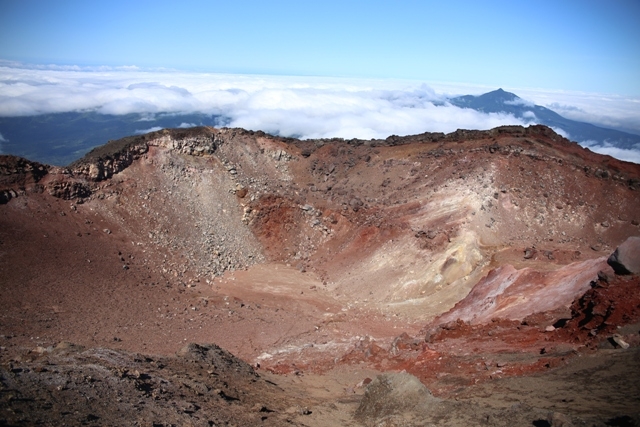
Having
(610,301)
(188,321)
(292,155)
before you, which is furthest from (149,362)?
(292,155)

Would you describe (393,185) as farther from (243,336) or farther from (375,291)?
(243,336)

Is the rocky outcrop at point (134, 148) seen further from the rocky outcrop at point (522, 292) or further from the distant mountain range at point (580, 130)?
the distant mountain range at point (580, 130)

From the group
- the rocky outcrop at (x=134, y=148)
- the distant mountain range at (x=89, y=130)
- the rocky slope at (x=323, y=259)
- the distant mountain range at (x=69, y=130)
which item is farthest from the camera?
the distant mountain range at (x=89, y=130)

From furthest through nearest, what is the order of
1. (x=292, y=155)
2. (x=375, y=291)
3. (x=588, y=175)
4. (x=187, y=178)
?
(x=292, y=155) → (x=187, y=178) → (x=588, y=175) → (x=375, y=291)

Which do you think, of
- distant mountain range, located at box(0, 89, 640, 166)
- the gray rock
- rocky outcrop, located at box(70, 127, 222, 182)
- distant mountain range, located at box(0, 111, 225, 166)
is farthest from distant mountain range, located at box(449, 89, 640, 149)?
the gray rock

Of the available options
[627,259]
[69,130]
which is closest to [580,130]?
[627,259]

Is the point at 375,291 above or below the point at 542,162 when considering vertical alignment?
below

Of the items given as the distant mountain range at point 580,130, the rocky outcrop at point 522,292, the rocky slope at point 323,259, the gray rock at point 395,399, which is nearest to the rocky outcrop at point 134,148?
the rocky slope at point 323,259
